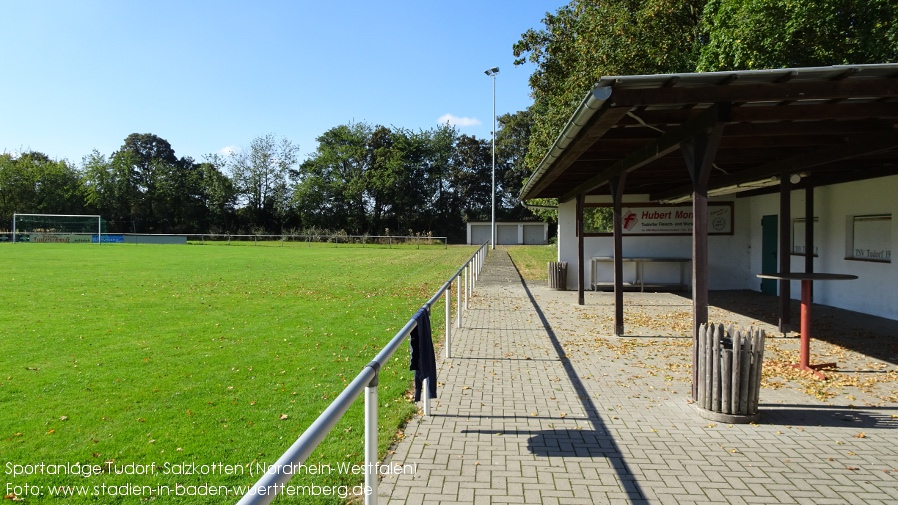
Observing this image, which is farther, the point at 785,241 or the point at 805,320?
the point at 785,241

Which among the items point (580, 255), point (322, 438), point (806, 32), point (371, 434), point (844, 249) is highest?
point (806, 32)

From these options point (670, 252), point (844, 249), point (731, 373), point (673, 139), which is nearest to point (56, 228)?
point (670, 252)

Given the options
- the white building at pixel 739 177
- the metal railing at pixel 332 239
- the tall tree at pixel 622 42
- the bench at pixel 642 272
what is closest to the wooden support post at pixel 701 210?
the white building at pixel 739 177

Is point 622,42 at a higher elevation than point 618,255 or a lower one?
higher

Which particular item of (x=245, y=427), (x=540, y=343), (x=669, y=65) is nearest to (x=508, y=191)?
(x=669, y=65)

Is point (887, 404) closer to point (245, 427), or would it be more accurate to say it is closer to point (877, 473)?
point (877, 473)

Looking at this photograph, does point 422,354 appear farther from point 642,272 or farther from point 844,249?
Answer: point 642,272

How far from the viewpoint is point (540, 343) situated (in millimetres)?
8836

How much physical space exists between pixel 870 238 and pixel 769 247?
10.5 feet

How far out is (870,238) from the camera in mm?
11016

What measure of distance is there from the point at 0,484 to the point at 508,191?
2518 inches

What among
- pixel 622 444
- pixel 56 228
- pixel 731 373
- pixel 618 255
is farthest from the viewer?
pixel 56 228

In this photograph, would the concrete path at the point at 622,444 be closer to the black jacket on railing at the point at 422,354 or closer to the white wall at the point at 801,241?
the black jacket on railing at the point at 422,354

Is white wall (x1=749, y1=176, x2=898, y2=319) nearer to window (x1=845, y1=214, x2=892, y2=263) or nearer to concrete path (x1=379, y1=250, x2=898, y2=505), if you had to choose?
window (x1=845, y1=214, x2=892, y2=263)
